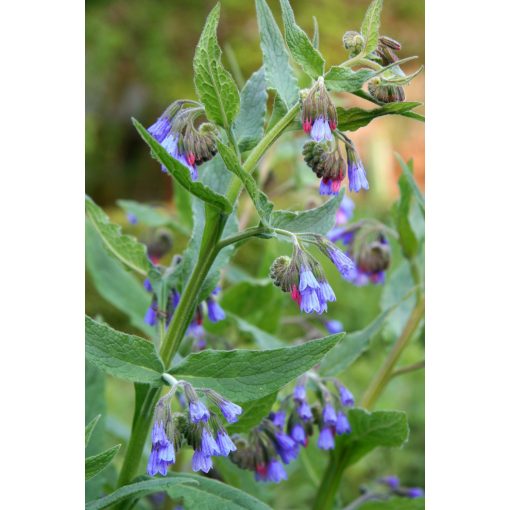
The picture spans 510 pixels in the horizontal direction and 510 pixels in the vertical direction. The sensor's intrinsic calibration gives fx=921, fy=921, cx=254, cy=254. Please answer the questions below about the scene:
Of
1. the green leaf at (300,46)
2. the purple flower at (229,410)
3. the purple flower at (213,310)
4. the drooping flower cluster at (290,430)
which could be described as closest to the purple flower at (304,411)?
the drooping flower cluster at (290,430)

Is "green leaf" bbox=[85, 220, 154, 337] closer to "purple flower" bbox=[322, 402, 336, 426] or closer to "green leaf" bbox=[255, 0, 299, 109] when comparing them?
"purple flower" bbox=[322, 402, 336, 426]

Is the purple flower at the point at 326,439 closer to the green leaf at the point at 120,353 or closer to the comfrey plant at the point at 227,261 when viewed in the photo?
the comfrey plant at the point at 227,261

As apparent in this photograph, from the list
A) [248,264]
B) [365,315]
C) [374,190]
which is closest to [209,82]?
[365,315]

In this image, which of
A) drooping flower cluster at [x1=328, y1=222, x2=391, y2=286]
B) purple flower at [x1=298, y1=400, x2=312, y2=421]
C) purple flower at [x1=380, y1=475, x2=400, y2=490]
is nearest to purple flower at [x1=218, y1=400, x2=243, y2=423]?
purple flower at [x1=298, y1=400, x2=312, y2=421]

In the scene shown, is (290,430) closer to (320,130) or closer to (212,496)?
(212,496)
